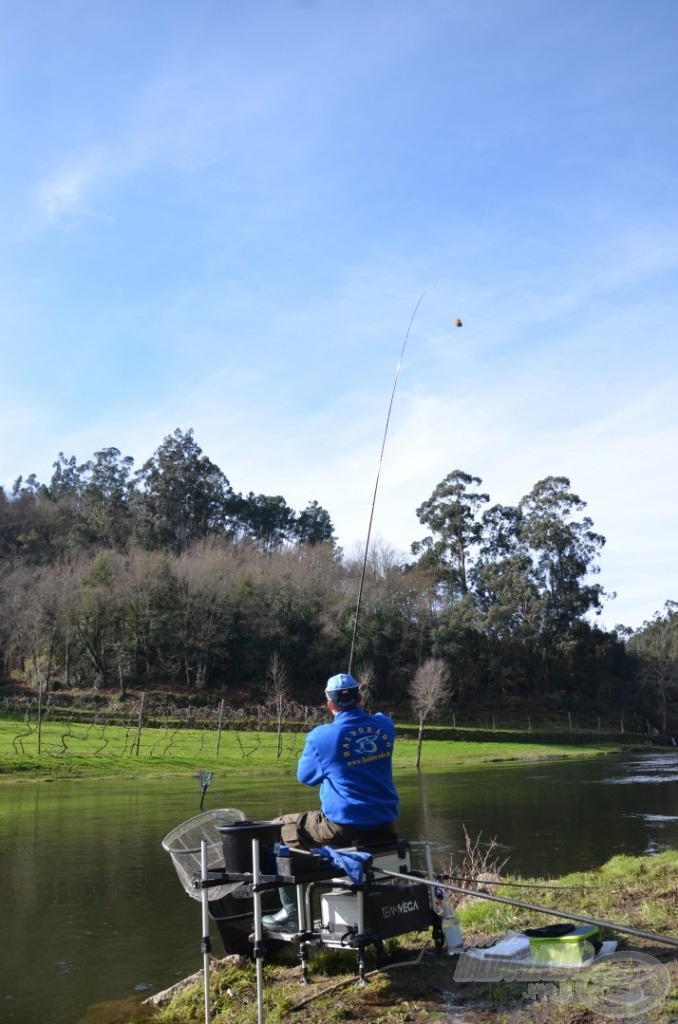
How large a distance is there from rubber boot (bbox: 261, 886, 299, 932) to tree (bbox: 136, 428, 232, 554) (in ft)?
280

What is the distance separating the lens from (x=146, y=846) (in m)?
16.4

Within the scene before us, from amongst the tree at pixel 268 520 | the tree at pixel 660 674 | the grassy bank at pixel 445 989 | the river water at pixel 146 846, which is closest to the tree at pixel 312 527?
the tree at pixel 268 520

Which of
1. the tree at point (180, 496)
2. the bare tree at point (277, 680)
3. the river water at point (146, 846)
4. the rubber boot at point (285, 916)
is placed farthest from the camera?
the tree at point (180, 496)

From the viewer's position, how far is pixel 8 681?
210ft

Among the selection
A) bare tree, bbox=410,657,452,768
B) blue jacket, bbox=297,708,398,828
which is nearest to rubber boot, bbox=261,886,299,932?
blue jacket, bbox=297,708,398,828

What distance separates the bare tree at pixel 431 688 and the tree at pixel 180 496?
34485mm

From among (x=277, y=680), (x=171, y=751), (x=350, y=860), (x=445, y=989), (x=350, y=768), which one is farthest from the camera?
(x=277, y=680)

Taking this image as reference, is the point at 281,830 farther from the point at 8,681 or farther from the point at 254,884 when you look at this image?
the point at 8,681

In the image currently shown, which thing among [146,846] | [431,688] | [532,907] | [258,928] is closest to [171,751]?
[431,688]

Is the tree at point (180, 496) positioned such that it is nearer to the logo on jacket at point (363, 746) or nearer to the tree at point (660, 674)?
the tree at point (660, 674)

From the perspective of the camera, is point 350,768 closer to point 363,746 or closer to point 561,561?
point 363,746

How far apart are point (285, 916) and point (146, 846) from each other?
10601 mm

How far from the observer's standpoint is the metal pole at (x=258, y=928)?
17.5 feet

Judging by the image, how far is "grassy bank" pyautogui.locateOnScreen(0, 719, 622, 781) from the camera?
35.1 meters
